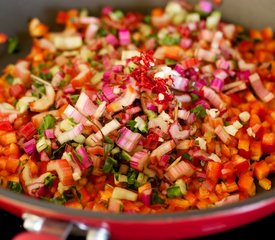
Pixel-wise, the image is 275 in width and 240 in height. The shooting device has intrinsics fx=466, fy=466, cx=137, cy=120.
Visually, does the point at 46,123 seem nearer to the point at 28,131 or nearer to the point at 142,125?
the point at 28,131

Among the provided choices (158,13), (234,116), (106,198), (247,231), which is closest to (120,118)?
(106,198)

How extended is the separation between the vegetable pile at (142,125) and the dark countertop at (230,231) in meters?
0.12

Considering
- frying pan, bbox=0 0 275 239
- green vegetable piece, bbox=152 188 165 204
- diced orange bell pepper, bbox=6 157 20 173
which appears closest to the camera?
frying pan, bbox=0 0 275 239

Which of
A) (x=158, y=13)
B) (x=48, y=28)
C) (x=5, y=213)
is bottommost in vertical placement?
(x=5, y=213)

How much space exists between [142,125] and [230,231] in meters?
0.40

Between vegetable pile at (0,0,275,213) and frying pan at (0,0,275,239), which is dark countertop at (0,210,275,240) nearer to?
vegetable pile at (0,0,275,213)

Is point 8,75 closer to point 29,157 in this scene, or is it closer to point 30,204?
point 29,157

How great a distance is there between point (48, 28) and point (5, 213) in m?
0.82

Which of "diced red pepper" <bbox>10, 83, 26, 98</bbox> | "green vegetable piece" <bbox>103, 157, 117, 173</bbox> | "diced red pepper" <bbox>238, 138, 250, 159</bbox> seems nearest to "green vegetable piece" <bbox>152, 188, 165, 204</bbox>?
"green vegetable piece" <bbox>103, 157, 117, 173</bbox>

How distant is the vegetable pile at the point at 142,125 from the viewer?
1281mm

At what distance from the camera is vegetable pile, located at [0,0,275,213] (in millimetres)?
1281

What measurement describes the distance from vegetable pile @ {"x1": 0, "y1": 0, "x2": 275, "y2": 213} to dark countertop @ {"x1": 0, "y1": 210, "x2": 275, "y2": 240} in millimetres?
117

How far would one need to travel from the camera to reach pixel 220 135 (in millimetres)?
1393

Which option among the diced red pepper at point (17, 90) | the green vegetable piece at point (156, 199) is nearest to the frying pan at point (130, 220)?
the green vegetable piece at point (156, 199)
